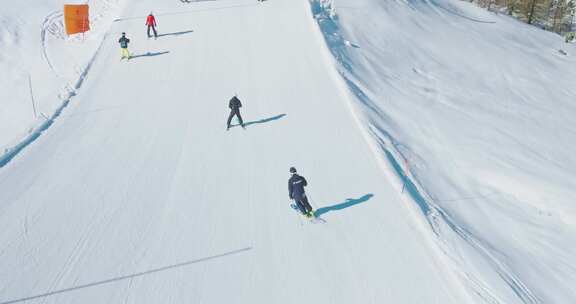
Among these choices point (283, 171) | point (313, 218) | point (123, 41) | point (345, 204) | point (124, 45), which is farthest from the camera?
point (124, 45)

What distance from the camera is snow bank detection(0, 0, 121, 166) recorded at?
1949cm

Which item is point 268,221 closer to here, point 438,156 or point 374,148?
point 374,148

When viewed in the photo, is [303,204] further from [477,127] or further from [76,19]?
[76,19]

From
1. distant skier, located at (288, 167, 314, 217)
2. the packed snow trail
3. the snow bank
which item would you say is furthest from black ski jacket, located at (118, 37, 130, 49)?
distant skier, located at (288, 167, 314, 217)

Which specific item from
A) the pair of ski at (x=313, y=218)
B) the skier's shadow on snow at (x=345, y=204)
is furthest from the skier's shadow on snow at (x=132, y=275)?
the skier's shadow on snow at (x=345, y=204)

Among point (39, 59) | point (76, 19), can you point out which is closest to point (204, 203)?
point (39, 59)

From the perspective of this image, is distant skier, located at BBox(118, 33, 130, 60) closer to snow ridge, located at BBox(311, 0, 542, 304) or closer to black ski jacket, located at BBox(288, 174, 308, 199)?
snow ridge, located at BBox(311, 0, 542, 304)

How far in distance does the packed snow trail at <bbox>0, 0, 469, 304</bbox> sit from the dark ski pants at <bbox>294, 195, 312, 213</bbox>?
40 centimetres

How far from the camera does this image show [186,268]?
9891 millimetres

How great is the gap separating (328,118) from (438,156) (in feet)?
14.0

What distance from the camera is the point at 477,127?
20.4m

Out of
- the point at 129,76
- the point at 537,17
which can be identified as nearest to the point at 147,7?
the point at 129,76

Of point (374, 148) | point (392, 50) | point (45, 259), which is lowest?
point (45, 259)

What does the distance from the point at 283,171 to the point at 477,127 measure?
10.8 m
